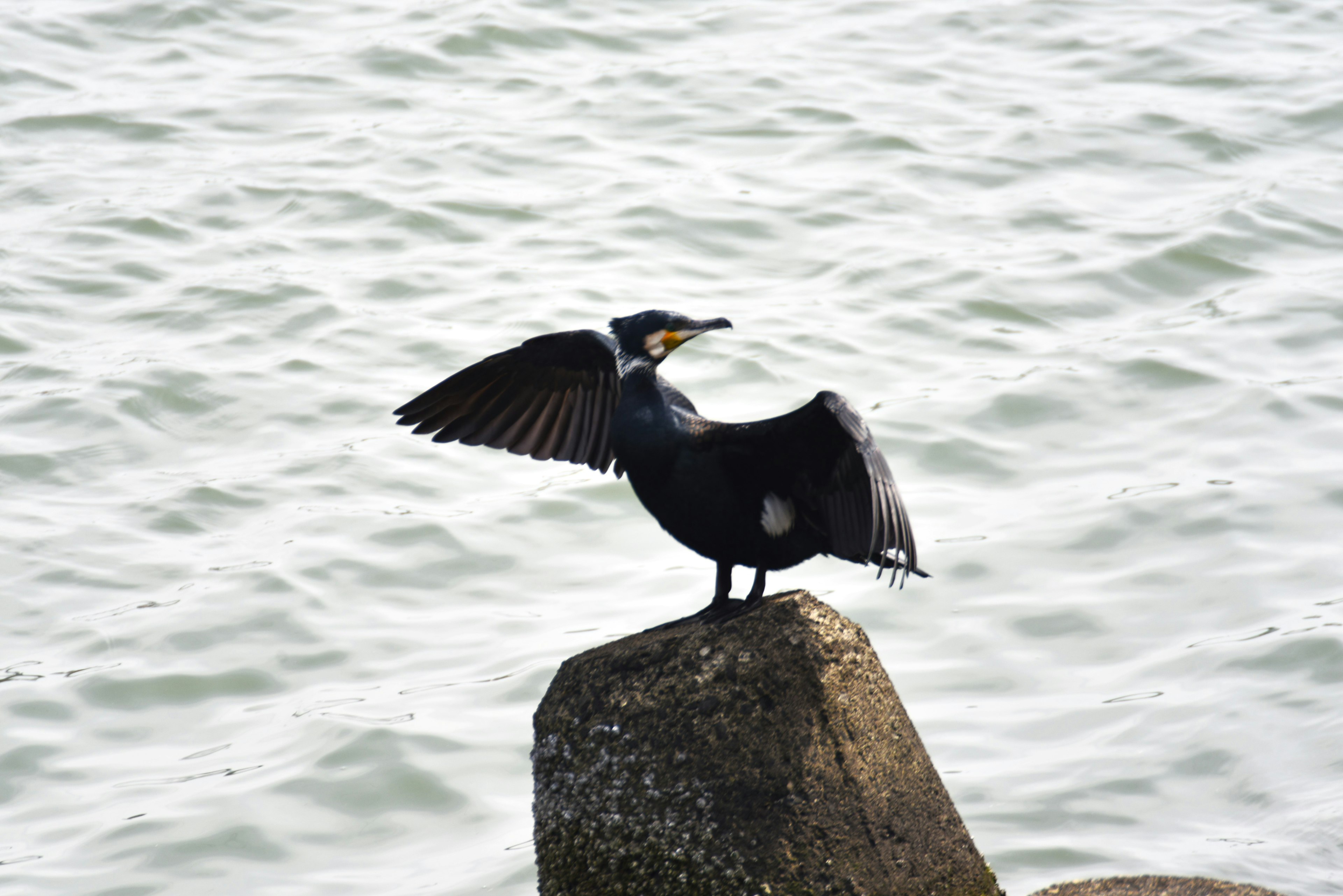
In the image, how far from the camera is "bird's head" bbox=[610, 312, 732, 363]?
4.26 metres

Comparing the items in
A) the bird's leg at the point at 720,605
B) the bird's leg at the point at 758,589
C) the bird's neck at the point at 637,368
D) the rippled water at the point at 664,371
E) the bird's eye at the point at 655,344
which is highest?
the bird's eye at the point at 655,344

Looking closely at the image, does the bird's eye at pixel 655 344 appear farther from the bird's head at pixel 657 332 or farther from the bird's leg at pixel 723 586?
the bird's leg at pixel 723 586

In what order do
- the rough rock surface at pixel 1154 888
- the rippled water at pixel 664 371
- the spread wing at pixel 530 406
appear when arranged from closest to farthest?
the rough rock surface at pixel 1154 888 < the spread wing at pixel 530 406 < the rippled water at pixel 664 371

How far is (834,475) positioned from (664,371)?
5959mm

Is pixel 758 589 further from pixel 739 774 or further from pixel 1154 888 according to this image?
pixel 1154 888

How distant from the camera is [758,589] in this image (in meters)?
4.29

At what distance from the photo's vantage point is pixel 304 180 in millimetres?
11648

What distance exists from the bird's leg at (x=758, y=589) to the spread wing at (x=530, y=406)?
0.96 meters

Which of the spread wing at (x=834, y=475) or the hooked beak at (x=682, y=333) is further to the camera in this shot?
the hooked beak at (x=682, y=333)

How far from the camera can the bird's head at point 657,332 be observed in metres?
4.26

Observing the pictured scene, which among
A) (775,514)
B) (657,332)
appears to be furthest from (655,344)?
(775,514)

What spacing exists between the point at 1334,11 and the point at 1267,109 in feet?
10.0

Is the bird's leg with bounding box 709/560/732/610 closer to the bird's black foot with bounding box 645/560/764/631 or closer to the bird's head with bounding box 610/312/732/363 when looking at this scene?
the bird's black foot with bounding box 645/560/764/631

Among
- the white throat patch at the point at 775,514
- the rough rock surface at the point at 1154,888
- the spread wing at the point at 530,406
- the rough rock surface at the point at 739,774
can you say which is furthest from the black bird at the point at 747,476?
the rough rock surface at the point at 1154,888
